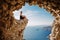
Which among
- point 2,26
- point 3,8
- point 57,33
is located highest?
point 3,8

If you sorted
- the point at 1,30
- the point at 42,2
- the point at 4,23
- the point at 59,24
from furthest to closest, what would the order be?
the point at 59,24 < the point at 1,30 < the point at 4,23 < the point at 42,2

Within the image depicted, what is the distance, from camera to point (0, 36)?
964 centimetres

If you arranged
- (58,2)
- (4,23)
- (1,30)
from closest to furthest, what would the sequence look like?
(58,2) → (4,23) → (1,30)

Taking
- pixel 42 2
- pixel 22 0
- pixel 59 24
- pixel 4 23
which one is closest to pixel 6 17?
pixel 4 23

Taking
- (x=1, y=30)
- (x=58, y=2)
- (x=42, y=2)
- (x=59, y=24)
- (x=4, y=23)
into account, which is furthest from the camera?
(x=59, y=24)

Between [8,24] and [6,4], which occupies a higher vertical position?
[6,4]

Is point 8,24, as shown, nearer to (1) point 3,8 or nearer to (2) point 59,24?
(1) point 3,8

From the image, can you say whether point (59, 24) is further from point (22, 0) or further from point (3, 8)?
point (3, 8)

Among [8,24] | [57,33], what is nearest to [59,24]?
[57,33]

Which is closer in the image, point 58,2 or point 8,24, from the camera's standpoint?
point 58,2

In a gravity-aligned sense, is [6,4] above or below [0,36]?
above

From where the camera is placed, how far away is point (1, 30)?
9.69 meters

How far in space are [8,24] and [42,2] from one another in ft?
6.86

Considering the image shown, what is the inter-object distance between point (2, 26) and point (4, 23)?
0.34m
